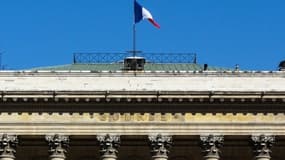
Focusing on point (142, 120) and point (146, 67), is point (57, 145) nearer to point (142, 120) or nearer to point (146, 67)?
point (142, 120)

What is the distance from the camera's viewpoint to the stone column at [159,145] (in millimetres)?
82000

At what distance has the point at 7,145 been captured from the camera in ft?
269

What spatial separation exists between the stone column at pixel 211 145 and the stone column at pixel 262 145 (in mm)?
2100

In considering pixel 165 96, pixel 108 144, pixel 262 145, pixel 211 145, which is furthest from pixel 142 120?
pixel 262 145

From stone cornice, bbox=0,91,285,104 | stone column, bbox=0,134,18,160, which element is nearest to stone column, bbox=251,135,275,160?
stone cornice, bbox=0,91,285,104

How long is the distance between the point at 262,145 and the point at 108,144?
946 centimetres

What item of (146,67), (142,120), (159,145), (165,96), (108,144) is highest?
(146,67)

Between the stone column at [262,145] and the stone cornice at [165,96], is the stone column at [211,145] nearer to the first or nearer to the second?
the stone column at [262,145]

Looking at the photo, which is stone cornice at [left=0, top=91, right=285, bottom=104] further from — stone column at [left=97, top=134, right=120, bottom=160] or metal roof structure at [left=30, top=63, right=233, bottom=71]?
metal roof structure at [left=30, top=63, right=233, bottom=71]

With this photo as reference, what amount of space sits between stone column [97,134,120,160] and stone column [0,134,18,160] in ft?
17.3

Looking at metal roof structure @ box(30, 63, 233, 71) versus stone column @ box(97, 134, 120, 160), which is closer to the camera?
stone column @ box(97, 134, 120, 160)

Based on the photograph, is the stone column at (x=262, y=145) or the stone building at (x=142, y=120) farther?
the stone building at (x=142, y=120)

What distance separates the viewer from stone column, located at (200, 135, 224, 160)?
8206 centimetres

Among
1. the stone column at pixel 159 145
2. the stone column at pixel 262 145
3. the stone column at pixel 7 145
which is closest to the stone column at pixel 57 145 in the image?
the stone column at pixel 7 145
